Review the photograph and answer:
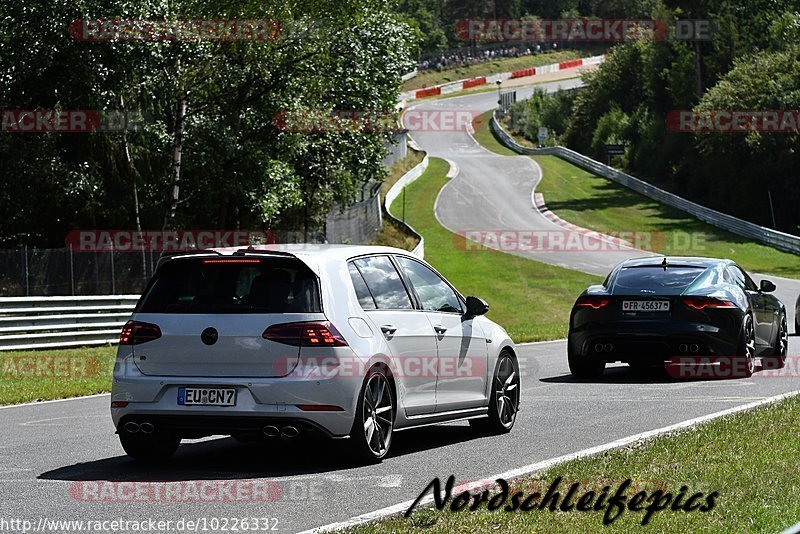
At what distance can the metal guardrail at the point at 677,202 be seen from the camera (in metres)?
60.2

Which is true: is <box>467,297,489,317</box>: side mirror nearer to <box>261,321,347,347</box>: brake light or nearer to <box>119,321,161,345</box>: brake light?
<box>261,321,347,347</box>: brake light

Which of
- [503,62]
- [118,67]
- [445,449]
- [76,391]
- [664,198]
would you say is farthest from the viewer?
[503,62]

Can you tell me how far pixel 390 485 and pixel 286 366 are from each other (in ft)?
4.00

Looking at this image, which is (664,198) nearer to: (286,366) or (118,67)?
(118,67)

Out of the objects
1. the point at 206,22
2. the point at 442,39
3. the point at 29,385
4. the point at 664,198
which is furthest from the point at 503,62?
the point at 29,385

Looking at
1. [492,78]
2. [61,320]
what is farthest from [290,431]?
[492,78]

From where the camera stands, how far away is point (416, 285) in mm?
10914

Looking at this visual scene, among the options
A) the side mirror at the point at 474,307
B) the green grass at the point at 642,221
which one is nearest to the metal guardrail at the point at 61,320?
the side mirror at the point at 474,307

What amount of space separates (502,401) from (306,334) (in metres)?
2.86

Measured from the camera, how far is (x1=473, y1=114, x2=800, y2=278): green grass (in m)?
56.5

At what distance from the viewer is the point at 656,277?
16359 mm

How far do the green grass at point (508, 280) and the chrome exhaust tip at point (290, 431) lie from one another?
18.8 metres

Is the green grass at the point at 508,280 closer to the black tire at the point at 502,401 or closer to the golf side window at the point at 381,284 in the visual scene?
the black tire at the point at 502,401

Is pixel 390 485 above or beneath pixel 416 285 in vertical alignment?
beneath
